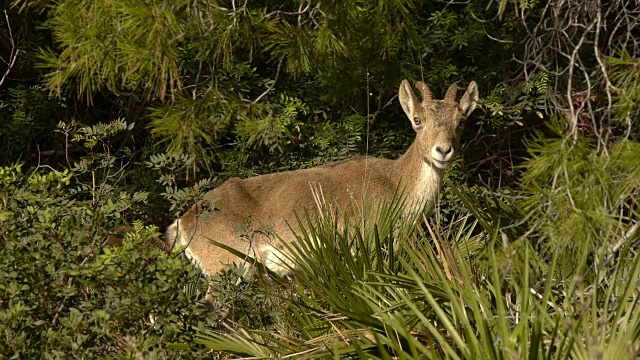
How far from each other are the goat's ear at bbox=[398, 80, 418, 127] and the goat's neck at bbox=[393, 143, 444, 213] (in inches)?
12.5

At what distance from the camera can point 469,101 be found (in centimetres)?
987

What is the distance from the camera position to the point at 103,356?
6.04 meters

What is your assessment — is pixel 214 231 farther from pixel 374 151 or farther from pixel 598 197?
pixel 598 197

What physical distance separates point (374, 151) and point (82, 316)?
19.8ft

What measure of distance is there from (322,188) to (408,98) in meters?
1.10

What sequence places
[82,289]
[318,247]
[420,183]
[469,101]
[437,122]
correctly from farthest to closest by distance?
[469,101] → [420,183] → [437,122] → [318,247] → [82,289]

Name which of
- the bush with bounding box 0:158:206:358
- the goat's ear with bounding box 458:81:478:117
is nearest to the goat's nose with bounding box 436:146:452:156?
the goat's ear with bounding box 458:81:478:117

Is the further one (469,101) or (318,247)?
(469,101)

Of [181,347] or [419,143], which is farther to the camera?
[419,143]

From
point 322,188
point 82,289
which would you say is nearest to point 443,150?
point 322,188

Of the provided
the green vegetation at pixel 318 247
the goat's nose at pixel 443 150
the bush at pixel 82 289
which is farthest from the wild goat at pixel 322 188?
the bush at pixel 82 289

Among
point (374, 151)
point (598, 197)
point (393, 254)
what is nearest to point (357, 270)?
point (393, 254)

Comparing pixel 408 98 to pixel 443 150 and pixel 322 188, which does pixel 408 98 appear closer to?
pixel 443 150

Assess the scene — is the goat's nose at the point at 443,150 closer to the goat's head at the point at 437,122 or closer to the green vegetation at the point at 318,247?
the goat's head at the point at 437,122
